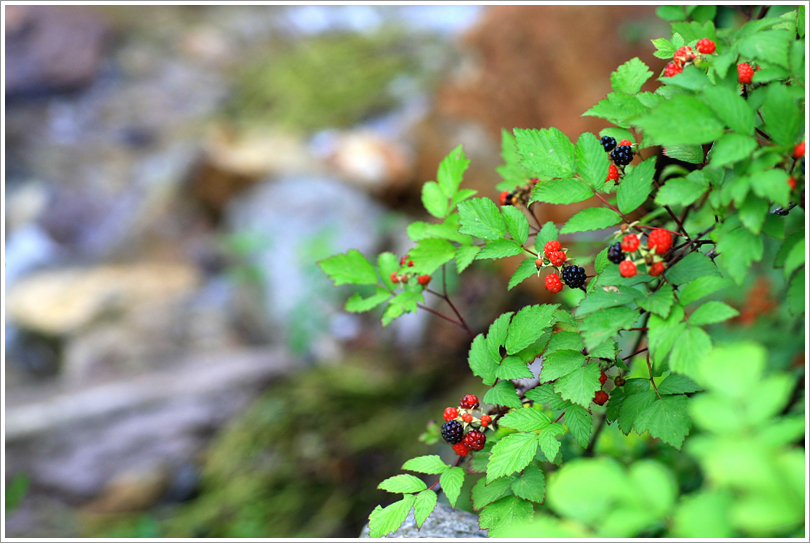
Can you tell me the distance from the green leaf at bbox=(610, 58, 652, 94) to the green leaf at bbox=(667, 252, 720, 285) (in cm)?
26

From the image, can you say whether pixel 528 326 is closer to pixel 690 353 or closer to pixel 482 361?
pixel 482 361

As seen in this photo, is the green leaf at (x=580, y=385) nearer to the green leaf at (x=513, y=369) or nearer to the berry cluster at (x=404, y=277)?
the green leaf at (x=513, y=369)

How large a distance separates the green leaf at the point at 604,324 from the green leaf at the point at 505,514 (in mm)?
246

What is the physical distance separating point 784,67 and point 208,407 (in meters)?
2.47

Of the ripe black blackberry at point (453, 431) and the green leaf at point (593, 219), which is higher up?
the green leaf at point (593, 219)

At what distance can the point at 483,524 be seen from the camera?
661 millimetres

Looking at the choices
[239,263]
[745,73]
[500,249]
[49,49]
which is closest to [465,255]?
[500,249]

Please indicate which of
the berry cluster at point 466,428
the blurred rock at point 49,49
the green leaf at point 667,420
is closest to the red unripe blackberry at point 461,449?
the berry cluster at point 466,428

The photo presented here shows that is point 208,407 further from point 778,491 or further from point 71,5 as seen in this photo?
point 71,5

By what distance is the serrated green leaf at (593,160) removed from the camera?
665 millimetres

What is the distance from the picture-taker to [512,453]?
0.63 meters

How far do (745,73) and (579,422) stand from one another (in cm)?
47

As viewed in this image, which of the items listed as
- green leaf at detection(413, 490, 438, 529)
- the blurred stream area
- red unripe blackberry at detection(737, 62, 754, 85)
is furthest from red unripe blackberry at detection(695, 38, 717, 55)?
the blurred stream area

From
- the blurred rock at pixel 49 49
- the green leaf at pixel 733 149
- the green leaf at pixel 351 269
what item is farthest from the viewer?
the blurred rock at pixel 49 49
